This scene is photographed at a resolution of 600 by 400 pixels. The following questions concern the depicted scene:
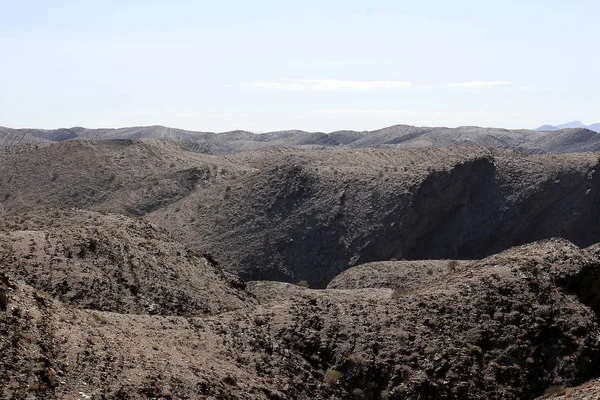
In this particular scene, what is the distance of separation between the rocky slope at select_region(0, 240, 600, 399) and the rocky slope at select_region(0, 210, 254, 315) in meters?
4.49

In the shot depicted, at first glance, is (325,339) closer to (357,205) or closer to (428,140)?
(357,205)

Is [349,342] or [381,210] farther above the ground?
[381,210]

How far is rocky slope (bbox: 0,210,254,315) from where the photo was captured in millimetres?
27375

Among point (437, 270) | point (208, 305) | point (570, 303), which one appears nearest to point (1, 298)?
point (208, 305)

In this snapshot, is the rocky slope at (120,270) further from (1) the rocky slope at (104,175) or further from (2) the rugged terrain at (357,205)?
(1) the rocky slope at (104,175)

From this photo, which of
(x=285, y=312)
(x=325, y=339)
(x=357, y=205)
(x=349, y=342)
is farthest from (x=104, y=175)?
(x=349, y=342)

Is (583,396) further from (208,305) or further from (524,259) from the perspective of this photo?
(208,305)

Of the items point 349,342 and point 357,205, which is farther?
point 357,205

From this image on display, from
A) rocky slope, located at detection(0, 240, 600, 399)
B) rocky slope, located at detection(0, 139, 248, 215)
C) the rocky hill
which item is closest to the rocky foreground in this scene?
rocky slope, located at detection(0, 240, 600, 399)

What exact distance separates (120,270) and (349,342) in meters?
10.3

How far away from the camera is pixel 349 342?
23312 millimetres

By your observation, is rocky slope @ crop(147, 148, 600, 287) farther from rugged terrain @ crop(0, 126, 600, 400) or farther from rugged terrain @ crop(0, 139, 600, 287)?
rugged terrain @ crop(0, 126, 600, 400)

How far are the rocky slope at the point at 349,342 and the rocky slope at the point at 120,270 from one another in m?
4.49

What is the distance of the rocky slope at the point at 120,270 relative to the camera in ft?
89.8
